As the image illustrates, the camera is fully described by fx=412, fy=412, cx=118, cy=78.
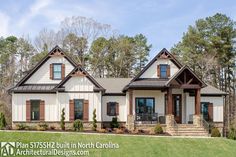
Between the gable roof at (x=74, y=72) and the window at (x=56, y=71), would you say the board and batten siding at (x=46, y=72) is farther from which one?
the gable roof at (x=74, y=72)

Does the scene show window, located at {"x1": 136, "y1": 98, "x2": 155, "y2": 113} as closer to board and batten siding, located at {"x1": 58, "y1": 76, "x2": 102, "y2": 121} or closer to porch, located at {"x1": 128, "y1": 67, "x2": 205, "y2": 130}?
porch, located at {"x1": 128, "y1": 67, "x2": 205, "y2": 130}

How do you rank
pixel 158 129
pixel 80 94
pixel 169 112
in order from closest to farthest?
1. pixel 158 129
2. pixel 169 112
3. pixel 80 94

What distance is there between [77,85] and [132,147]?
1105 cm

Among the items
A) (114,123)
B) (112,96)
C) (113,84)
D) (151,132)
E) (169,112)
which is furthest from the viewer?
(113,84)

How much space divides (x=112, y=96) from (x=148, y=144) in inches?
451

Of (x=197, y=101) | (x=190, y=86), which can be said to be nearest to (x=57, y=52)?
(x=190, y=86)

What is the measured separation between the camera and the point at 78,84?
3106 cm

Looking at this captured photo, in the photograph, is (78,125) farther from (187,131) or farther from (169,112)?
(187,131)

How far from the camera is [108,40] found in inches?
2034

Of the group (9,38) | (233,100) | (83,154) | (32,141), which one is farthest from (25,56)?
(83,154)

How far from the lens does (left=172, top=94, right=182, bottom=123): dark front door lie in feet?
107

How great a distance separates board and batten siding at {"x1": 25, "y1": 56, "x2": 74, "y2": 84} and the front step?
30.8ft

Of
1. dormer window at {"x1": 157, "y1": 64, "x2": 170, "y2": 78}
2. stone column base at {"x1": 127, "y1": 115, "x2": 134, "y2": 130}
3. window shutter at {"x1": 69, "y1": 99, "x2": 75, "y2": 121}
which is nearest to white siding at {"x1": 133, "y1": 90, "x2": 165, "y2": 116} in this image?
dormer window at {"x1": 157, "y1": 64, "x2": 170, "y2": 78}

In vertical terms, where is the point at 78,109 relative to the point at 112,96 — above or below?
below
